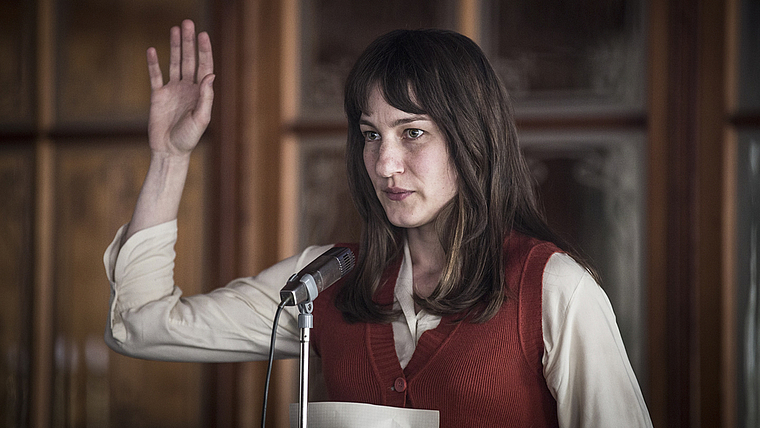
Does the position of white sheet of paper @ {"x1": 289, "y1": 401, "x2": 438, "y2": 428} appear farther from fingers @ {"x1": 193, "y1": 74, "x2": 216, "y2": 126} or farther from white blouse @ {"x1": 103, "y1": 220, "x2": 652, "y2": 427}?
fingers @ {"x1": 193, "y1": 74, "x2": 216, "y2": 126}

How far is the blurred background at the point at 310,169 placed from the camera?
1881 millimetres

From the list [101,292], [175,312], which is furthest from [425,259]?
[101,292]

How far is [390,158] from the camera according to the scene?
1.18 m

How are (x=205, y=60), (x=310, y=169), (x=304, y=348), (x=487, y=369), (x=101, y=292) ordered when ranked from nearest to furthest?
(x=304, y=348)
(x=487, y=369)
(x=205, y=60)
(x=310, y=169)
(x=101, y=292)

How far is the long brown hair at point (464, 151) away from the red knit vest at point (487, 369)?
0.10 ft

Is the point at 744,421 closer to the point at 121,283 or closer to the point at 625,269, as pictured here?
the point at 625,269

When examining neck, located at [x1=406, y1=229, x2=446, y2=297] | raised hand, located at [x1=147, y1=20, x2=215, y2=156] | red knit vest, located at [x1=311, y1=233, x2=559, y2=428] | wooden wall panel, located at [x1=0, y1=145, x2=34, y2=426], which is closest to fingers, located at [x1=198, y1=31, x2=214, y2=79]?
raised hand, located at [x1=147, y1=20, x2=215, y2=156]

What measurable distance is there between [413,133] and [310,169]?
3.65ft

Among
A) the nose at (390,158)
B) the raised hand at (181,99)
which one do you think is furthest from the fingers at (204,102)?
the nose at (390,158)

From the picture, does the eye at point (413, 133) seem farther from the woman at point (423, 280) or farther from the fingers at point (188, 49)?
the fingers at point (188, 49)

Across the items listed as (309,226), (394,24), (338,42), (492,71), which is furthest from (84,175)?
(492,71)

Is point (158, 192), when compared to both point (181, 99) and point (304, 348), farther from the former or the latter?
point (304, 348)

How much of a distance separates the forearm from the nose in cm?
42

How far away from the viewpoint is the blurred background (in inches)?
74.0
